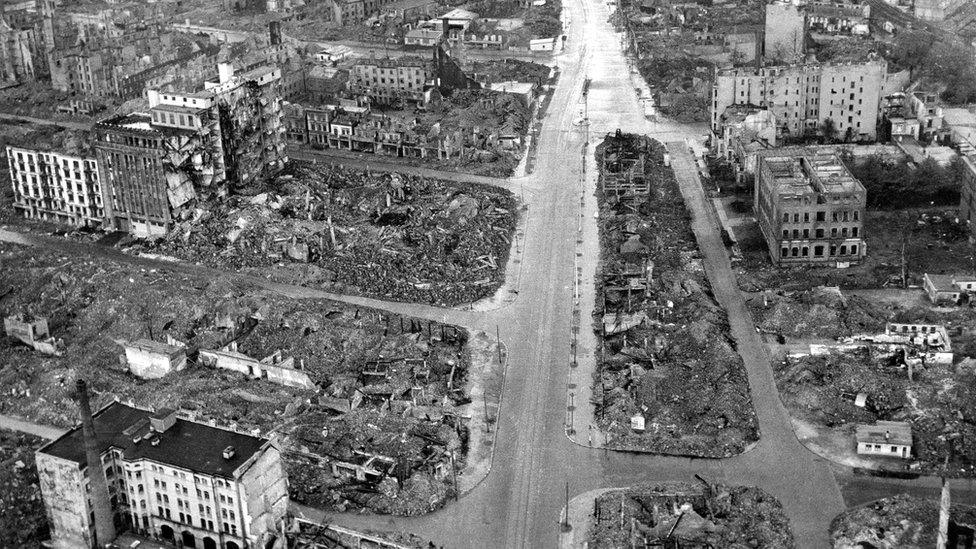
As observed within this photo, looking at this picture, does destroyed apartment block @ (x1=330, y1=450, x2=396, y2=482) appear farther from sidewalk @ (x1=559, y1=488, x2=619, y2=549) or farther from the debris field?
the debris field

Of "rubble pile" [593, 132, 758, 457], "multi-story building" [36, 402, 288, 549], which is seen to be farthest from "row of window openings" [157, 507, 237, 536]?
"rubble pile" [593, 132, 758, 457]

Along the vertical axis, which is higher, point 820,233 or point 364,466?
point 820,233

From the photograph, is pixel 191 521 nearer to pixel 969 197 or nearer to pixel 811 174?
pixel 811 174

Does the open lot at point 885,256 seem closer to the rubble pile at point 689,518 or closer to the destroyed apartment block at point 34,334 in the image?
the rubble pile at point 689,518

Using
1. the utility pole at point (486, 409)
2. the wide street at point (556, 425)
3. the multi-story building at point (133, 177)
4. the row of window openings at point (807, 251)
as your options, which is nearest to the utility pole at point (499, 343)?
the wide street at point (556, 425)

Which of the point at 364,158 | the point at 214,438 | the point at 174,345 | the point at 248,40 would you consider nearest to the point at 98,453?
the point at 214,438

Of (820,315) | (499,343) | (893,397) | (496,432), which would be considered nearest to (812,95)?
(820,315)
